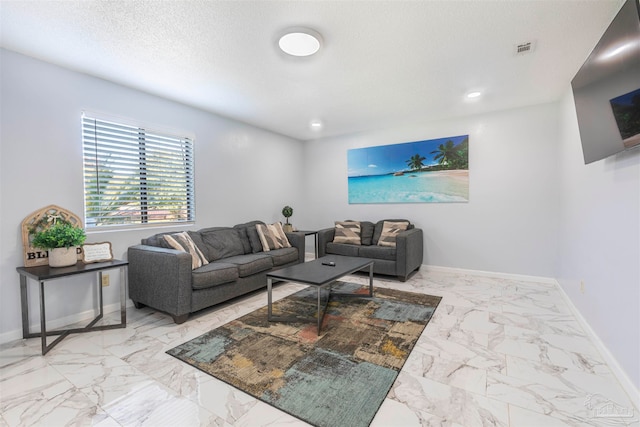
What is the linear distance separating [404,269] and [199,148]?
3.24 m

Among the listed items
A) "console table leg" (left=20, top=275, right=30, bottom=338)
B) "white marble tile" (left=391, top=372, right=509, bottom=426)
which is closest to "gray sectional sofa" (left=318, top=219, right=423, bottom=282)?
"white marble tile" (left=391, top=372, right=509, bottom=426)

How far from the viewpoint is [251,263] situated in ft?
11.1

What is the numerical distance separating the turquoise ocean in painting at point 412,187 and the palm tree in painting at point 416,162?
10 cm

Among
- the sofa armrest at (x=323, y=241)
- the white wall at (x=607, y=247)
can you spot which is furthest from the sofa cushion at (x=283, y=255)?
the white wall at (x=607, y=247)

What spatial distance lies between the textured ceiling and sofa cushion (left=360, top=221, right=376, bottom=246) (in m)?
2.05

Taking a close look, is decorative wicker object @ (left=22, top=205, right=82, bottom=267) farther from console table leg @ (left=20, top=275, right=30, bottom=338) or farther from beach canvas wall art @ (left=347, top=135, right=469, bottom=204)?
beach canvas wall art @ (left=347, top=135, right=469, bottom=204)

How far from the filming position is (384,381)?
1811mm

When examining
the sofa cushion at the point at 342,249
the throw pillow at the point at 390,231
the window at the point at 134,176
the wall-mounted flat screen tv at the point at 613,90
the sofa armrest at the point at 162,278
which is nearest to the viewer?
the wall-mounted flat screen tv at the point at 613,90

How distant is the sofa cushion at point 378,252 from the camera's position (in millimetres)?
4125

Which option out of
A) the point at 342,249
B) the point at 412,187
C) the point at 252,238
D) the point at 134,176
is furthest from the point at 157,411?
the point at 412,187

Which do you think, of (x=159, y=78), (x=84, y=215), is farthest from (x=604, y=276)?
(x=84, y=215)

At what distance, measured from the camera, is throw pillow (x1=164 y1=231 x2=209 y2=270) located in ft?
10.0

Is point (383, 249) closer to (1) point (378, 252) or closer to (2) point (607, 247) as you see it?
(1) point (378, 252)

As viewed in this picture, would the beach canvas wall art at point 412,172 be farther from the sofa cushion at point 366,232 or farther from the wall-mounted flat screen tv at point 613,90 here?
the wall-mounted flat screen tv at point 613,90
